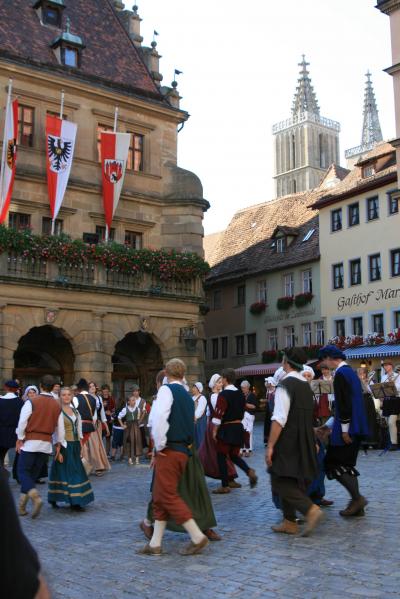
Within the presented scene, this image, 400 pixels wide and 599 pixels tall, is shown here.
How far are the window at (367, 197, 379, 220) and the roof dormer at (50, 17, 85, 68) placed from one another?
1660 centimetres

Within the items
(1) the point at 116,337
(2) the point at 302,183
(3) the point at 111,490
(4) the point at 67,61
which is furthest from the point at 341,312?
(2) the point at 302,183

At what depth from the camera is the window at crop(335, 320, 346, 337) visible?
39.8 meters

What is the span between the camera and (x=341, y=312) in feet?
131

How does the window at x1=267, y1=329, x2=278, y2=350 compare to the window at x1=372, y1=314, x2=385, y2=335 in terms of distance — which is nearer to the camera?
the window at x1=372, y1=314, x2=385, y2=335

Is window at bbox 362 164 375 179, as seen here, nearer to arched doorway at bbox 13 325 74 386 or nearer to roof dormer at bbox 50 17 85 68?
roof dormer at bbox 50 17 85 68

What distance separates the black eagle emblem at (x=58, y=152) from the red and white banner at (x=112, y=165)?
5.40 feet

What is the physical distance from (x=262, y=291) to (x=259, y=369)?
5.86 metres

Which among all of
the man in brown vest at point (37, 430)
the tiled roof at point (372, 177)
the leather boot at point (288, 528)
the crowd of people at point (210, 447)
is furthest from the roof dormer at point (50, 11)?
the leather boot at point (288, 528)

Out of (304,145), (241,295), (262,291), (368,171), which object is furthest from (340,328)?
(304,145)

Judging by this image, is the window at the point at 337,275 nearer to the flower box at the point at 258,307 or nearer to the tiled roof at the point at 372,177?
the tiled roof at the point at 372,177


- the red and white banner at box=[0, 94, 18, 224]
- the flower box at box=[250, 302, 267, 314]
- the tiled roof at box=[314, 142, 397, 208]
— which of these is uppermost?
the tiled roof at box=[314, 142, 397, 208]

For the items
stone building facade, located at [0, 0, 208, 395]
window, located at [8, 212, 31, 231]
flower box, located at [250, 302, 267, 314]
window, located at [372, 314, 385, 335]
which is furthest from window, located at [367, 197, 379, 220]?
window, located at [8, 212, 31, 231]

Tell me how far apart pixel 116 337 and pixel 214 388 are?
14395mm

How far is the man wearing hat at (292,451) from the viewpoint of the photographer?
8312mm
